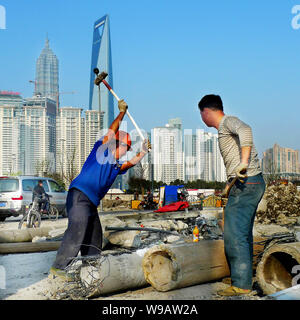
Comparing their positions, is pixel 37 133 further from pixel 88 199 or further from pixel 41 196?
pixel 88 199

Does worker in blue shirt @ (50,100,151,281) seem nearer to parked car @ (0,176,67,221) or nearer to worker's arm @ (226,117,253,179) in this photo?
worker's arm @ (226,117,253,179)

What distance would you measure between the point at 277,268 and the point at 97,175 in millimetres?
2343

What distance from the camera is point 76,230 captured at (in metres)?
5.04

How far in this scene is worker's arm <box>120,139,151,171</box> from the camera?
5276 millimetres

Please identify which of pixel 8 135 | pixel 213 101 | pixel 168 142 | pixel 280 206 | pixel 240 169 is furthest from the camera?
pixel 8 135

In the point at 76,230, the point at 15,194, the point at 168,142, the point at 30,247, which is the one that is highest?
the point at 168,142

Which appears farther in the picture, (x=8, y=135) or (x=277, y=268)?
(x=8, y=135)

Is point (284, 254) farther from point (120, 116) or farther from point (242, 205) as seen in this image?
point (120, 116)

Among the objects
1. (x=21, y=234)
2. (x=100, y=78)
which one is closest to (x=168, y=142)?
(x=21, y=234)

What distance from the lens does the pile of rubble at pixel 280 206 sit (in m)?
17.7

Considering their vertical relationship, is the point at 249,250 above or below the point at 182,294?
above

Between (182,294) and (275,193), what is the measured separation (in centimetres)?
1558
